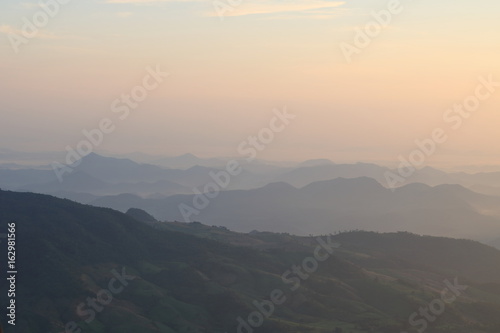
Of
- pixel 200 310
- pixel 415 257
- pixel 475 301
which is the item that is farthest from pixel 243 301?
pixel 415 257

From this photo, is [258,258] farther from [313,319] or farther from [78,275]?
[78,275]

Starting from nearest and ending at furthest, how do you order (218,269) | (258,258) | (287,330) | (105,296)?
1. (287,330)
2. (105,296)
3. (218,269)
4. (258,258)

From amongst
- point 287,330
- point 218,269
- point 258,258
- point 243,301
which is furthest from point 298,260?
point 287,330

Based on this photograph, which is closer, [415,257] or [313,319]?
[313,319]

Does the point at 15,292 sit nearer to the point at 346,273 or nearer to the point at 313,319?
the point at 313,319

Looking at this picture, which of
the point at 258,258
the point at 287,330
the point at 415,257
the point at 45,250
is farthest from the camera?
the point at 415,257

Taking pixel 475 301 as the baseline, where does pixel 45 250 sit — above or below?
above

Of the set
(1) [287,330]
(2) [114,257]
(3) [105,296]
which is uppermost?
(2) [114,257]
